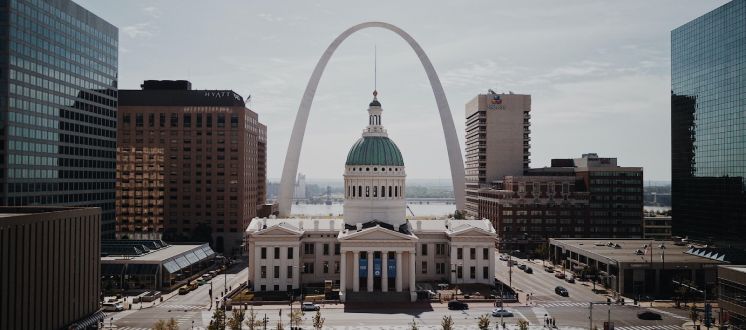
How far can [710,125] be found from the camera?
463 feet

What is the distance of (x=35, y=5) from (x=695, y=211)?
149 metres

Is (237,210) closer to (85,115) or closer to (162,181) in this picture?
(162,181)

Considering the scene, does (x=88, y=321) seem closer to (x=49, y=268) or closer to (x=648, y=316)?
(x=49, y=268)

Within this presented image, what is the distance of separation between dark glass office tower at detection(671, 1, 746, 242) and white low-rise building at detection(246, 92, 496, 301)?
5322 centimetres

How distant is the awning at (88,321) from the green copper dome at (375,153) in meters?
61.6

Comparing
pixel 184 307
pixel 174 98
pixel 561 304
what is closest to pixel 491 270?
pixel 561 304

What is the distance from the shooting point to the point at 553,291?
115 meters

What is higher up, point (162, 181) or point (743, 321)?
point (162, 181)

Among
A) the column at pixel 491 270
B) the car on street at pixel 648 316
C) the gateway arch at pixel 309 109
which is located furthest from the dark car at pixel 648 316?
the gateway arch at pixel 309 109

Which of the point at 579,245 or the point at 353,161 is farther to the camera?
the point at 579,245

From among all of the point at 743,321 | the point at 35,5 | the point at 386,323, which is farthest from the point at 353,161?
the point at 743,321

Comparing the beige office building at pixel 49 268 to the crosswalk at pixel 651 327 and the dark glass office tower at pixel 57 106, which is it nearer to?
the dark glass office tower at pixel 57 106

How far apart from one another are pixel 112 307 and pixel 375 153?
57.8 m

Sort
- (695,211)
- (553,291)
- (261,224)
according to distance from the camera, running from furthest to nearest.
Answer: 1. (695,211)
2. (261,224)
3. (553,291)
